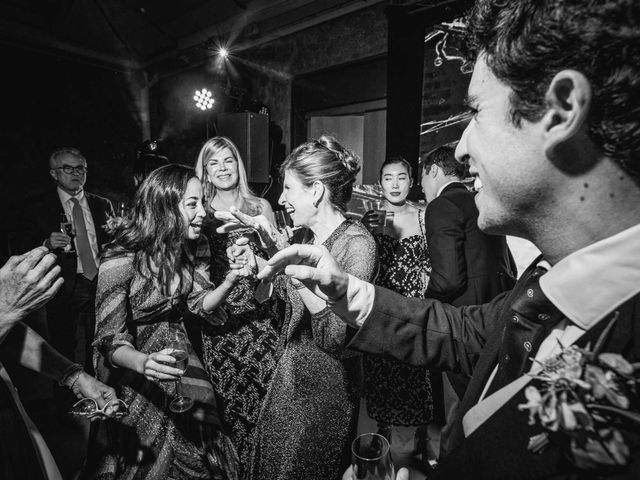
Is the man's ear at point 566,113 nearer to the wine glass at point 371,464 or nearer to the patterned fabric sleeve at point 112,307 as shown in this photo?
the wine glass at point 371,464

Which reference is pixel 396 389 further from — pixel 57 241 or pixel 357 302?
pixel 57 241

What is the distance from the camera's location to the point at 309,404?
68.0 inches

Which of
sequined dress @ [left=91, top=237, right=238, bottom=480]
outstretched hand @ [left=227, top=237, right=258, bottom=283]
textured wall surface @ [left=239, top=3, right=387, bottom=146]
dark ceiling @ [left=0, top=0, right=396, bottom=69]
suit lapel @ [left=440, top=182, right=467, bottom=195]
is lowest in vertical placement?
sequined dress @ [left=91, top=237, right=238, bottom=480]

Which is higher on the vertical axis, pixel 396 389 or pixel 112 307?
pixel 112 307

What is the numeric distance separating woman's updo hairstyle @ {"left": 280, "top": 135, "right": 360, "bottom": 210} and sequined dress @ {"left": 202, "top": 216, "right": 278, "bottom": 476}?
2.29ft

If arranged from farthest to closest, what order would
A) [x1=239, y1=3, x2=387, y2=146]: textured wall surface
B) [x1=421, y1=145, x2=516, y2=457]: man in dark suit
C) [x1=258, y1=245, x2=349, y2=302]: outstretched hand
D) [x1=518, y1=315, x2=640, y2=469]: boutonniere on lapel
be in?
[x1=239, y1=3, x2=387, y2=146]: textured wall surface < [x1=421, y1=145, x2=516, y2=457]: man in dark suit < [x1=258, y1=245, x2=349, y2=302]: outstretched hand < [x1=518, y1=315, x2=640, y2=469]: boutonniere on lapel

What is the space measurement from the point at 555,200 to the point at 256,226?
1367mm

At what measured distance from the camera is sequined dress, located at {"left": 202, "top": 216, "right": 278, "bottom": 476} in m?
2.02

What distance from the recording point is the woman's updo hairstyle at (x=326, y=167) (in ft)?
6.62

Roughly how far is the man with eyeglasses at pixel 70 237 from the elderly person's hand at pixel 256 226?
2134 millimetres

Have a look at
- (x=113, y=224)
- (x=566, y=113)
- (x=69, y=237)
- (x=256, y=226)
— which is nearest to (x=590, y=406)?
(x=566, y=113)

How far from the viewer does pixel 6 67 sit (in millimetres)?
7461

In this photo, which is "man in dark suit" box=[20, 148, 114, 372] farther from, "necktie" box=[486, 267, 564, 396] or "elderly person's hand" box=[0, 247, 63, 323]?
"necktie" box=[486, 267, 564, 396]

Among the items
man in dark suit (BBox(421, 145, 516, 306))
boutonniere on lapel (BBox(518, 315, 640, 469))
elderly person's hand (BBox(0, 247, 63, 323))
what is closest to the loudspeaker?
man in dark suit (BBox(421, 145, 516, 306))
